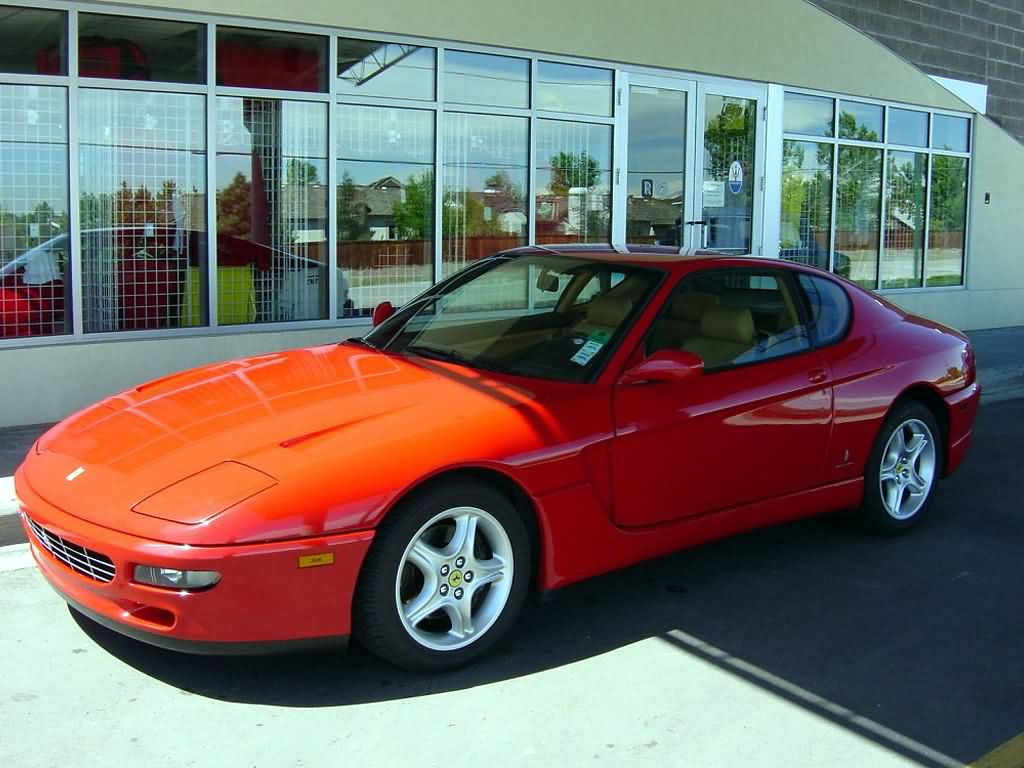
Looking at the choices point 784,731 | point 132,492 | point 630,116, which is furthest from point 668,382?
point 630,116

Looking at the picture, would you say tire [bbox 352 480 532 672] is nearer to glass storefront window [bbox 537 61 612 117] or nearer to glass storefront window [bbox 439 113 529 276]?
glass storefront window [bbox 439 113 529 276]

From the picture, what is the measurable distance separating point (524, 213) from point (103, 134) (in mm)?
3932

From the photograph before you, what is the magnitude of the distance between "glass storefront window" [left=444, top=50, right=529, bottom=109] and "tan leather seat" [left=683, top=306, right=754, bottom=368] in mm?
5311

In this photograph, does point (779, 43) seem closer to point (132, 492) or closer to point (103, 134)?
point (103, 134)

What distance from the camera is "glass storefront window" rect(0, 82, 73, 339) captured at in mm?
7668

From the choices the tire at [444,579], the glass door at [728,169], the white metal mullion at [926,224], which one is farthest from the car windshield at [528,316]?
the white metal mullion at [926,224]

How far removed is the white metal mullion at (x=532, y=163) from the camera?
10.2 m

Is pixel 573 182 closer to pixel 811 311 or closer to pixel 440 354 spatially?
pixel 811 311

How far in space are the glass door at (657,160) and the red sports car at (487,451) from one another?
5642 mm

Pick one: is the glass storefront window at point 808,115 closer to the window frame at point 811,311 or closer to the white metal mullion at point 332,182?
the white metal mullion at point 332,182

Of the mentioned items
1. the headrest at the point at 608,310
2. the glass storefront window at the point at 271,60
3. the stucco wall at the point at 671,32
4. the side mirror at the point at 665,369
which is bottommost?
the side mirror at the point at 665,369

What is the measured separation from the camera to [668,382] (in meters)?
4.62

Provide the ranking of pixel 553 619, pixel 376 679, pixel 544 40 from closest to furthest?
pixel 376 679
pixel 553 619
pixel 544 40

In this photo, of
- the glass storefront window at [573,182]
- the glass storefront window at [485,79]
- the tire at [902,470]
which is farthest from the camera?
the glass storefront window at [573,182]
